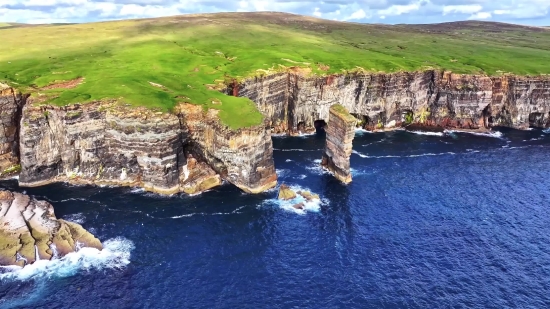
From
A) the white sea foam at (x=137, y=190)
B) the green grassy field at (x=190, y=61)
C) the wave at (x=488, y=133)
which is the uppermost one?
the green grassy field at (x=190, y=61)

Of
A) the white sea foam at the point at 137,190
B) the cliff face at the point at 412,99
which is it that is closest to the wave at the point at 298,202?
the white sea foam at the point at 137,190

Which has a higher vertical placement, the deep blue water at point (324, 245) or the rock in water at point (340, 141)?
the rock in water at point (340, 141)

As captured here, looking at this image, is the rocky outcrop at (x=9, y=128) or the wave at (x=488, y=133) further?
the wave at (x=488, y=133)

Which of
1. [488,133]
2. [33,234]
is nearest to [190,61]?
[33,234]

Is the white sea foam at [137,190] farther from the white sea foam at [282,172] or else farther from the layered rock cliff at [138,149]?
the white sea foam at [282,172]

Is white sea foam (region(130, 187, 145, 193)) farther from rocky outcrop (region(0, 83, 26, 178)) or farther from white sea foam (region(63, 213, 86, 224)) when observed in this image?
rocky outcrop (region(0, 83, 26, 178))

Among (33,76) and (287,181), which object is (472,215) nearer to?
(287,181)

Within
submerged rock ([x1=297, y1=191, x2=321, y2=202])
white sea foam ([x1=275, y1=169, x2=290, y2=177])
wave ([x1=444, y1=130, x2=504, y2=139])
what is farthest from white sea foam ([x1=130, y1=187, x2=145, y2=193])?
wave ([x1=444, y1=130, x2=504, y2=139])
